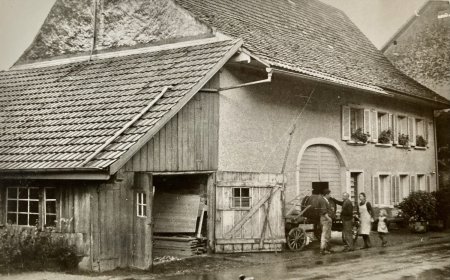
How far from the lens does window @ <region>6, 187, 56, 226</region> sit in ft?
42.8

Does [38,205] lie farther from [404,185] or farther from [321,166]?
[404,185]

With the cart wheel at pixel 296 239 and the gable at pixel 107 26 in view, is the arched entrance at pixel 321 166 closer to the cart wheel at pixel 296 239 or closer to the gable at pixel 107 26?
the cart wheel at pixel 296 239

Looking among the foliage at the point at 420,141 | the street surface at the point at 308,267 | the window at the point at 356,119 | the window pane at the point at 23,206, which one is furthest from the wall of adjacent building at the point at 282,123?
the window pane at the point at 23,206

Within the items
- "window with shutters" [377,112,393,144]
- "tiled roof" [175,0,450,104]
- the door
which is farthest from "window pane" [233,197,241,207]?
"window with shutters" [377,112,393,144]

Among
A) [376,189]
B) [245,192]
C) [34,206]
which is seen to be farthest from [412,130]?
[34,206]

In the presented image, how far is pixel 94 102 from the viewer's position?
14648mm

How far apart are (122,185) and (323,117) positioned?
8.52 metres

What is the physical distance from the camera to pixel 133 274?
11875 mm

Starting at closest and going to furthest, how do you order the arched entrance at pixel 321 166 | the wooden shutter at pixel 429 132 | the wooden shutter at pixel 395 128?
the arched entrance at pixel 321 166 < the wooden shutter at pixel 395 128 < the wooden shutter at pixel 429 132

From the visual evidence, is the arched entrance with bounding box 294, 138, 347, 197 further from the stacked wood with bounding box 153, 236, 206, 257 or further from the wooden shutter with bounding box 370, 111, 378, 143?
the stacked wood with bounding box 153, 236, 206, 257

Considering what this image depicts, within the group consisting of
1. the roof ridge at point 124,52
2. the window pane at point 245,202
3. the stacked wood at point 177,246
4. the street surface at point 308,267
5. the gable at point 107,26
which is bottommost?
the street surface at point 308,267

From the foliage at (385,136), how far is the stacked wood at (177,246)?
32.8 feet

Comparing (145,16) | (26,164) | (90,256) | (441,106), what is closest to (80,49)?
(145,16)

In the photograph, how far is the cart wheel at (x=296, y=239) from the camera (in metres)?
15.7
